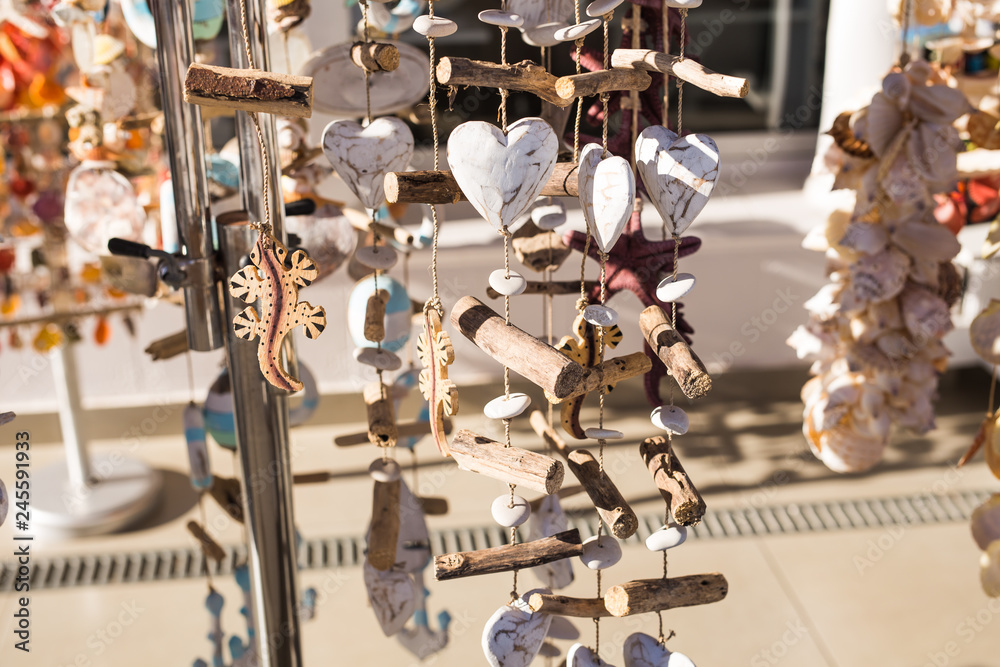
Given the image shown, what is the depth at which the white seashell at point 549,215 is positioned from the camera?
23.7 inches

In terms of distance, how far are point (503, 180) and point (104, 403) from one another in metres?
1.52

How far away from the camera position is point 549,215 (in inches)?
23.7

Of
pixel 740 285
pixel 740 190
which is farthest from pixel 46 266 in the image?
pixel 740 190

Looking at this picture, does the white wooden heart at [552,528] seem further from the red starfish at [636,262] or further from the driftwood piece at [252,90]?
the driftwood piece at [252,90]

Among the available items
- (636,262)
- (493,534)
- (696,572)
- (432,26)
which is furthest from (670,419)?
(493,534)

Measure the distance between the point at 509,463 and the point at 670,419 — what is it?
0.32 feet

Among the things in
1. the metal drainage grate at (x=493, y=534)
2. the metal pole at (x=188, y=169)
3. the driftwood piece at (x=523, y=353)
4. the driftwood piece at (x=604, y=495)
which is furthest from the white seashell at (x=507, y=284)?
the metal drainage grate at (x=493, y=534)

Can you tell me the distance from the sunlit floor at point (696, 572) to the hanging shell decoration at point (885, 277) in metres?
0.43

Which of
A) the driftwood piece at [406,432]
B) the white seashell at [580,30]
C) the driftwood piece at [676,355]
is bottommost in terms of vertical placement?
the driftwood piece at [406,432]

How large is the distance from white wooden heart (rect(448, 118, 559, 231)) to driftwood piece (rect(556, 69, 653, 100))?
0.03 m

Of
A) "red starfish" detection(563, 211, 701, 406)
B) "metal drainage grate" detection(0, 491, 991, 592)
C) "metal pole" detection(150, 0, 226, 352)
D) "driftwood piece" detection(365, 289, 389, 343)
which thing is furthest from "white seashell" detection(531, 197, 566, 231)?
"metal drainage grate" detection(0, 491, 991, 592)

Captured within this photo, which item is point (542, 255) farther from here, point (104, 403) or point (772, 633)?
point (104, 403)

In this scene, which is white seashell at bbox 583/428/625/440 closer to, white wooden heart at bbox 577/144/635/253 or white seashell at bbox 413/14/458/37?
white wooden heart at bbox 577/144/635/253

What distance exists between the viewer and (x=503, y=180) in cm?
45
